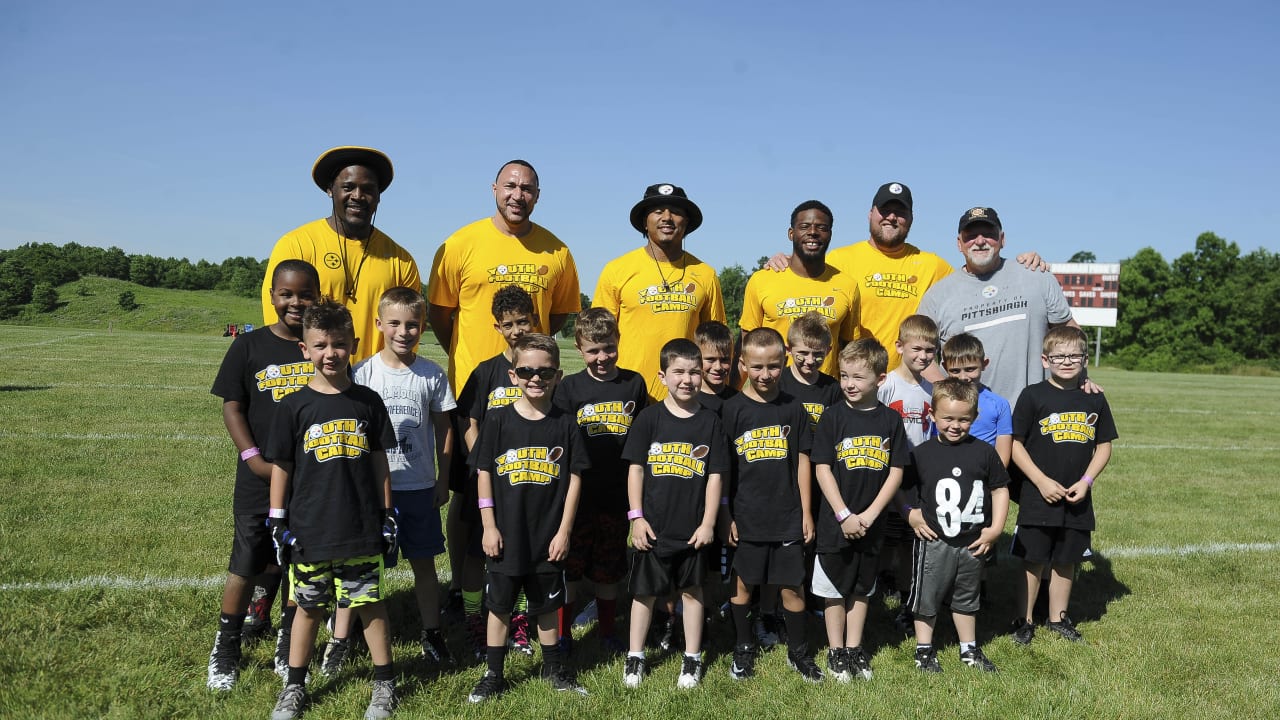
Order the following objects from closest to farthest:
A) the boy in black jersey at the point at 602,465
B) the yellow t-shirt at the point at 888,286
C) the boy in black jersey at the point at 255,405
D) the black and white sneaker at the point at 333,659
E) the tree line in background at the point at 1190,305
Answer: the boy in black jersey at the point at 255,405 < the black and white sneaker at the point at 333,659 < the boy in black jersey at the point at 602,465 < the yellow t-shirt at the point at 888,286 < the tree line in background at the point at 1190,305

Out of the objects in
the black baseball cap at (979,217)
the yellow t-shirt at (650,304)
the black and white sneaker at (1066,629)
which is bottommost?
the black and white sneaker at (1066,629)

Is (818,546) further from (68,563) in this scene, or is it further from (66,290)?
(66,290)

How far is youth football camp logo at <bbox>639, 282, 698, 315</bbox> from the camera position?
4.82m

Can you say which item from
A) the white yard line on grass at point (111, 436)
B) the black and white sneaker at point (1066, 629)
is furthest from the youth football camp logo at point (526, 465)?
the white yard line on grass at point (111, 436)

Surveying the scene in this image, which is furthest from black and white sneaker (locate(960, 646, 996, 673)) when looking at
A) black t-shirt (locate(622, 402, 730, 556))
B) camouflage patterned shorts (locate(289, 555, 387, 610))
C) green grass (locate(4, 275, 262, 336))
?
green grass (locate(4, 275, 262, 336))

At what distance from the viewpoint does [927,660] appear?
4.27 m

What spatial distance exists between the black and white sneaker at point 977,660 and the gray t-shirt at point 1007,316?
162 cm

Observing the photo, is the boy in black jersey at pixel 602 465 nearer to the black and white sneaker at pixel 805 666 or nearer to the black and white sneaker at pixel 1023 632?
the black and white sneaker at pixel 805 666

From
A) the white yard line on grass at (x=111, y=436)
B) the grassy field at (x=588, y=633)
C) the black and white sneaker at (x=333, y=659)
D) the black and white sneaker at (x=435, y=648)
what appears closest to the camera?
the grassy field at (x=588, y=633)

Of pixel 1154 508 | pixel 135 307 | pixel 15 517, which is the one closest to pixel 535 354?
pixel 15 517

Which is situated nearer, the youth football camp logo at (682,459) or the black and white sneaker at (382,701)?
the black and white sneaker at (382,701)

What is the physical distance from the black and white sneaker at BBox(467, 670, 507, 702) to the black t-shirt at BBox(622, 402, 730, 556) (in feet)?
3.30

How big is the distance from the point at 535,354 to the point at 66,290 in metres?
95.6

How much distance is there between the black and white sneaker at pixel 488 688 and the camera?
3.71 m
